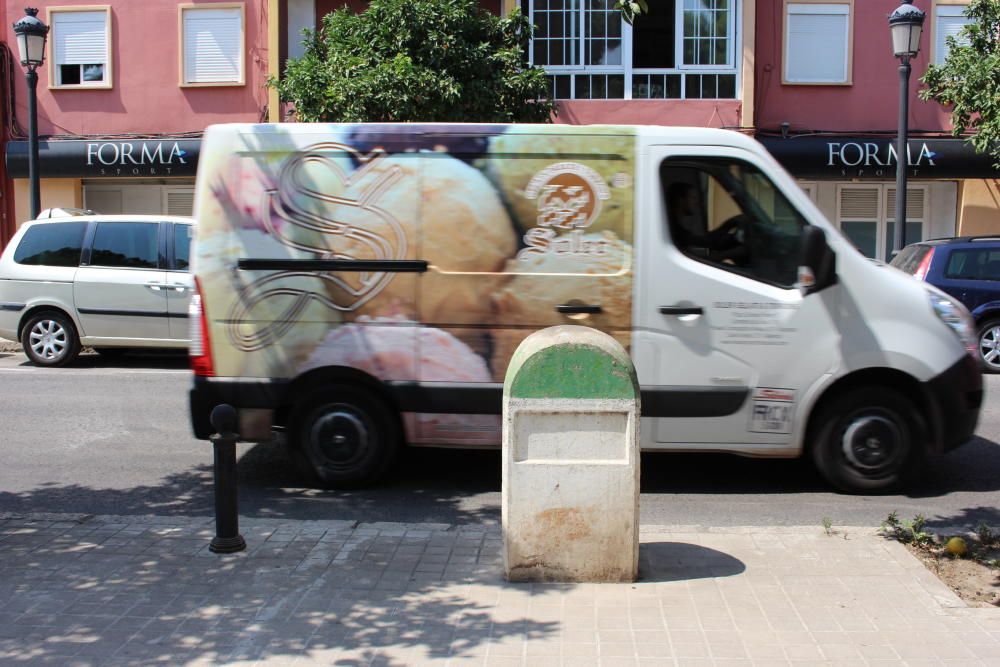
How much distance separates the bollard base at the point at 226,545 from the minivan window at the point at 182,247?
741 centimetres

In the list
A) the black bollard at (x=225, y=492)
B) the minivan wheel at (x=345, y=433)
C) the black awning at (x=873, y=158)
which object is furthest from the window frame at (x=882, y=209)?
the black bollard at (x=225, y=492)

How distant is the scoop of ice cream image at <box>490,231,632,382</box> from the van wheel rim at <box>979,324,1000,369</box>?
26.9 ft

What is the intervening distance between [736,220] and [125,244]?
8.51 m

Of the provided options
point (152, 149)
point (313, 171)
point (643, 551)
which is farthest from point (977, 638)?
point (152, 149)

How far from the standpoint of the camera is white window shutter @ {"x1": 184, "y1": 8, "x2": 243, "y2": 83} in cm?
1998

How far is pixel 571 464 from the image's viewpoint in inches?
194

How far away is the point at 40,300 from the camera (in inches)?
492

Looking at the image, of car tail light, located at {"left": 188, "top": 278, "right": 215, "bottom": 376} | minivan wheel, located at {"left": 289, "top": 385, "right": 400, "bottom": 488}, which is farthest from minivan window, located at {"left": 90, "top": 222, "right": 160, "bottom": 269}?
minivan wheel, located at {"left": 289, "top": 385, "right": 400, "bottom": 488}

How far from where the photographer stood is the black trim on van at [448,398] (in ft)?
21.6

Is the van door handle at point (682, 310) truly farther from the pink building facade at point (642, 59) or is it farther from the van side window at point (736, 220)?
the pink building facade at point (642, 59)

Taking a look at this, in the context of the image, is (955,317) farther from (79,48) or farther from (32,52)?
(79,48)

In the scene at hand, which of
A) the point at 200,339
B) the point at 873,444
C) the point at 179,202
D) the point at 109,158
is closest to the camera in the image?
the point at 873,444

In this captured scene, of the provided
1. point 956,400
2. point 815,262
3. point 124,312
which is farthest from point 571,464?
point 124,312

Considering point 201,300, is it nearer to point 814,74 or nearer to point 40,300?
point 40,300
